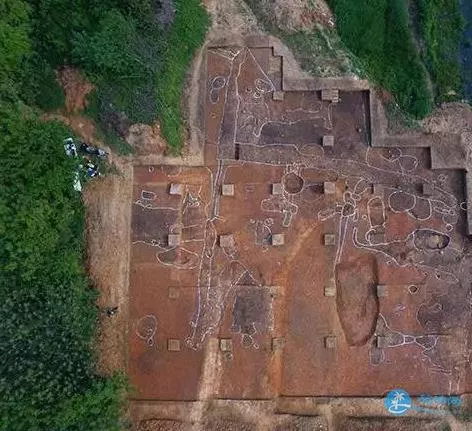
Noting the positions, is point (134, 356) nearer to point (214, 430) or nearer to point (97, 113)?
point (214, 430)

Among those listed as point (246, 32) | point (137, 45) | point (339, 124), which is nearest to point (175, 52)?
point (137, 45)

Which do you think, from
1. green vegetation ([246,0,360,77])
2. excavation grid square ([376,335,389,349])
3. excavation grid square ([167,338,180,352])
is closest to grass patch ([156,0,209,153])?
green vegetation ([246,0,360,77])

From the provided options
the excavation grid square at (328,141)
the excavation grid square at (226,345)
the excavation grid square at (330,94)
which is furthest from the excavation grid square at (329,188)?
the excavation grid square at (226,345)

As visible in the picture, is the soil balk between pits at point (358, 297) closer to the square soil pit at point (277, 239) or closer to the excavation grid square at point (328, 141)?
the square soil pit at point (277, 239)

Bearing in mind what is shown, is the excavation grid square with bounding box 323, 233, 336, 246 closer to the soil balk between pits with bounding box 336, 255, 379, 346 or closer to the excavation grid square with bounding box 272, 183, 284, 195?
the soil balk between pits with bounding box 336, 255, 379, 346

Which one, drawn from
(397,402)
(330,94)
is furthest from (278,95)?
(397,402)

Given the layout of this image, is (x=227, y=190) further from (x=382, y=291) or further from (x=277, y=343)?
(x=382, y=291)
